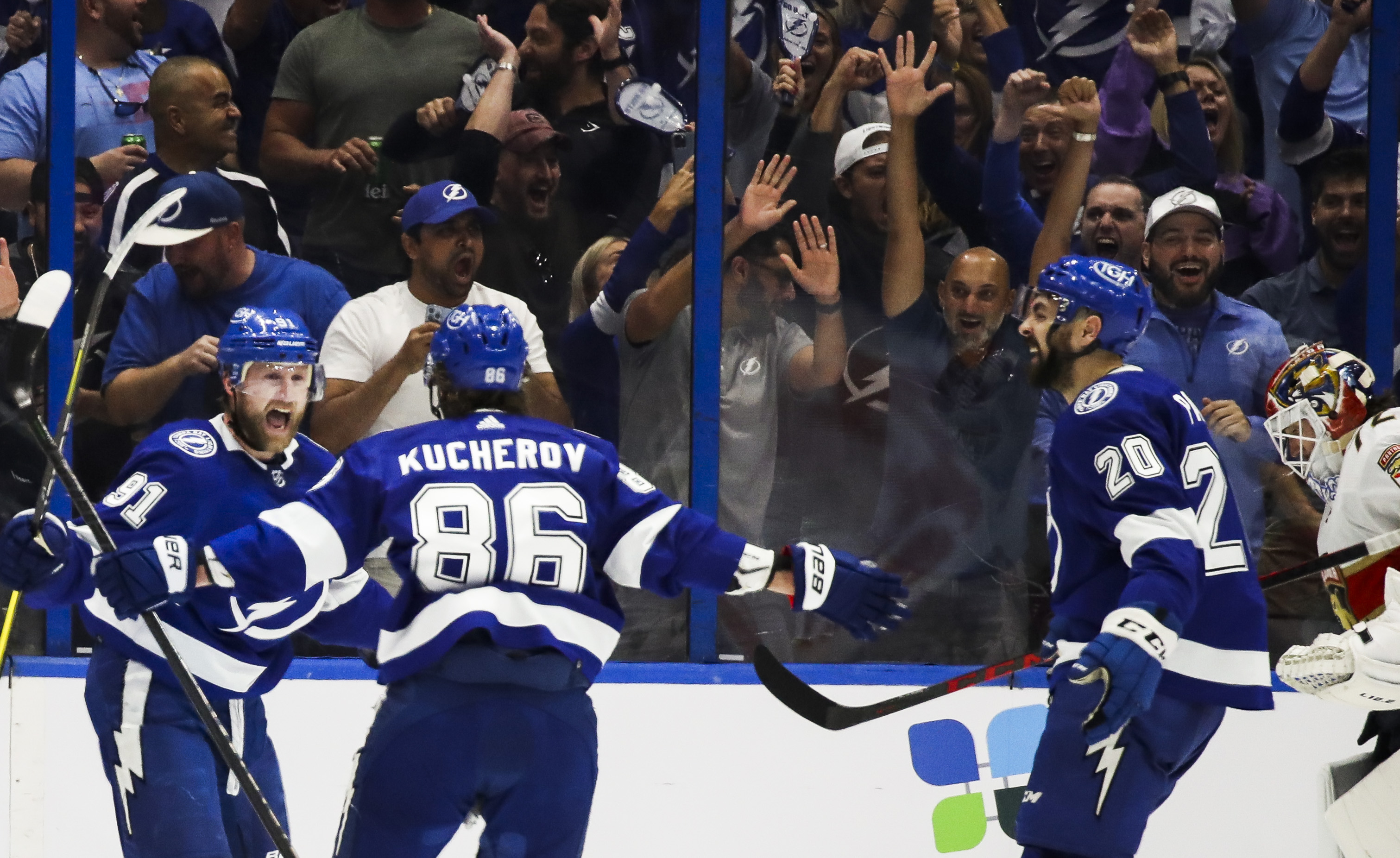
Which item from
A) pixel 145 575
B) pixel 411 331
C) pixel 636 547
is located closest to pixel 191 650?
pixel 145 575

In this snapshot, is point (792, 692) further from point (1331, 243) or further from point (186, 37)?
point (186, 37)

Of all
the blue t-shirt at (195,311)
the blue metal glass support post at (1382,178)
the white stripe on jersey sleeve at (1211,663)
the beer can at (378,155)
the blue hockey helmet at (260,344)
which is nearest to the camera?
the white stripe on jersey sleeve at (1211,663)

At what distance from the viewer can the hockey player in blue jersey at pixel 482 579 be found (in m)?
2.43

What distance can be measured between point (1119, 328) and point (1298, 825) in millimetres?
1590

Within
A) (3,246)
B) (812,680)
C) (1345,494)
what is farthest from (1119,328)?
(3,246)

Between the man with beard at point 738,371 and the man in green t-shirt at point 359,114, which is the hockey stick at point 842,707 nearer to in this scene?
the man with beard at point 738,371

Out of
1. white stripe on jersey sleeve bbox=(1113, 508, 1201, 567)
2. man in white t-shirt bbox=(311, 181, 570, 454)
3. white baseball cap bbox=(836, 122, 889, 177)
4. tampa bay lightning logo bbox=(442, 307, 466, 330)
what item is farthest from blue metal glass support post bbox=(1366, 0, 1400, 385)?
tampa bay lightning logo bbox=(442, 307, 466, 330)

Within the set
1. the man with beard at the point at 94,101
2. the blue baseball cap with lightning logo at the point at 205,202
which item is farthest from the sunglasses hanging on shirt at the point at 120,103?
the blue baseball cap with lightning logo at the point at 205,202

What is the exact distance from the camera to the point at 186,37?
4.19 m

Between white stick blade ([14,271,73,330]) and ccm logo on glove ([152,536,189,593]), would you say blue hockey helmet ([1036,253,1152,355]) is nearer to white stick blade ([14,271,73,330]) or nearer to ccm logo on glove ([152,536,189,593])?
ccm logo on glove ([152,536,189,593])

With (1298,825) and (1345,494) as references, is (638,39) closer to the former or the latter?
(1345,494)

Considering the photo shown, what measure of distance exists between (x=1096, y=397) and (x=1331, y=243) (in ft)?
6.45

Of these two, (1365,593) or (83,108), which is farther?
(83,108)

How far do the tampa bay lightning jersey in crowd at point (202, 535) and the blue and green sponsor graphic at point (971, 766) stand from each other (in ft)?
5.08
